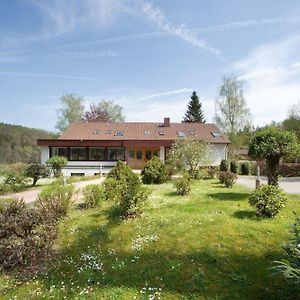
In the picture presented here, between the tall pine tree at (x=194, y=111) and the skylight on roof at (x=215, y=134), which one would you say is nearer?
the skylight on roof at (x=215, y=134)

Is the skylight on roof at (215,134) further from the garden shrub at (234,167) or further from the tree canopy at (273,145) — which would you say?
the tree canopy at (273,145)

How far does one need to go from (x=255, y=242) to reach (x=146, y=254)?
260 centimetres

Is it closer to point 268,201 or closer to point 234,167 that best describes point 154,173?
point 268,201

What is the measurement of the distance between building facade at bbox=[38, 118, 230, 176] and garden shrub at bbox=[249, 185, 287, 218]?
20.5m

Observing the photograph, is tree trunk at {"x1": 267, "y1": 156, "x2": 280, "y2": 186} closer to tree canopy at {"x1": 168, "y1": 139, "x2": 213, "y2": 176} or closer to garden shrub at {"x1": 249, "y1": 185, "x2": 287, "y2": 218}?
garden shrub at {"x1": 249, "y1": 185, "x2": 287, "y2": 218}

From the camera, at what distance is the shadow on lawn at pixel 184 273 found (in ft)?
18.6

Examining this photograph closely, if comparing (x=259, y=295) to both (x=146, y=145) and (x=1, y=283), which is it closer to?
(x=1, y=283)

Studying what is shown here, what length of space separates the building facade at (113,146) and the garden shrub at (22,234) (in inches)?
870

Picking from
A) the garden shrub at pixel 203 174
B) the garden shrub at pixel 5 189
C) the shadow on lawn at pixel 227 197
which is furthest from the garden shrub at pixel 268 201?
the garden shrub at pixel 5 189

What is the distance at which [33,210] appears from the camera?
8.12 meters

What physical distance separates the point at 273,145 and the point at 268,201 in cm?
362

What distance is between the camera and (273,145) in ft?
40.0

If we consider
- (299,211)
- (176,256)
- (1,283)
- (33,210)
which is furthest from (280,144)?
(1,283)

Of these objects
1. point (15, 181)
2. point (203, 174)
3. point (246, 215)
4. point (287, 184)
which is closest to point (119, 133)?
point (203, 174)
